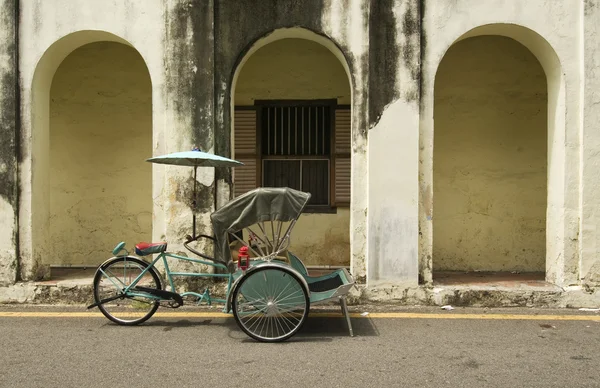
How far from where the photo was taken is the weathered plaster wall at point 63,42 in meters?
7.36

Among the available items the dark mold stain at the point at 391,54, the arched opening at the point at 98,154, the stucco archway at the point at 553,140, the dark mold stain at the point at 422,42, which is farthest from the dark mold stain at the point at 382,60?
the arched opening at the point at 98,154

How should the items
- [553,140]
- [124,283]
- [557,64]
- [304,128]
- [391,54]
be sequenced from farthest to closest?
Result: [304,128] → [553,140] → [557,64] → [391,54] → [124,283]

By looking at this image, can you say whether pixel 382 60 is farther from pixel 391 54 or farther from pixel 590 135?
pixel 590 135

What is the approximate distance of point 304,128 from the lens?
9.50 m

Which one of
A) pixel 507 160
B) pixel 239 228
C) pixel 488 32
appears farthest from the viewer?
pixel 507 160

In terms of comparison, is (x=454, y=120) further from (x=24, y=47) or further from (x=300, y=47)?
(x=24, y=47)

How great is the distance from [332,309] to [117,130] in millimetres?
4899

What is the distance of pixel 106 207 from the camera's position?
9.38 m

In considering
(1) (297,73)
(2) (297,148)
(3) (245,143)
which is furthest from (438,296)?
(1) (297,73)

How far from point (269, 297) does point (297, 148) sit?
4.21m

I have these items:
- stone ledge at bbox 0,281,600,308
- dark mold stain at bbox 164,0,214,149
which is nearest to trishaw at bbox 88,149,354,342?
stone ledge at bbox 0,281,600,308

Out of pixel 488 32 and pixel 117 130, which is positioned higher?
pixel 488 32

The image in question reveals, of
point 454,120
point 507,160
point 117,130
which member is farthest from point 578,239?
point 117,130

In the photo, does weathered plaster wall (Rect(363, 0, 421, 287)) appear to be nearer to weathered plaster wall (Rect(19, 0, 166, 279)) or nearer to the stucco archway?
the stucco archway
